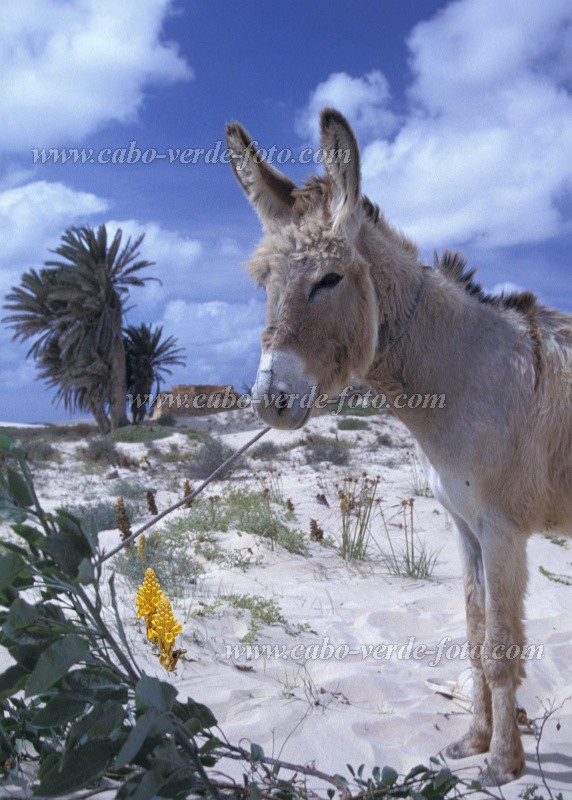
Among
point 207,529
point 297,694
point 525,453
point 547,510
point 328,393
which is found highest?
point 328,393

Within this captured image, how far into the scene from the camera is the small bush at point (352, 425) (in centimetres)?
1861

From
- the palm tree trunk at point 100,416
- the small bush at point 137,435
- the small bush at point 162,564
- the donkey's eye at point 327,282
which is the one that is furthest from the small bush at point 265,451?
the palm tree trunk at point 100,416

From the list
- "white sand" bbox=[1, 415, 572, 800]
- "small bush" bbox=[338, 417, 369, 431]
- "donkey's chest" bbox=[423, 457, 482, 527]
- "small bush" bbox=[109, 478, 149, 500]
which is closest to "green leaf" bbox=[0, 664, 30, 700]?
"white sand" bbox=[1, 415, 572, 800]

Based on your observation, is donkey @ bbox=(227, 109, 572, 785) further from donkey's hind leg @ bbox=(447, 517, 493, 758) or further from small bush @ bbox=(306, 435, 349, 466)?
small bush @ bbox=(306, 435, 349, 466)

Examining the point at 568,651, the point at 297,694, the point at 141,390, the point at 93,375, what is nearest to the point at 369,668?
the point at 297,694

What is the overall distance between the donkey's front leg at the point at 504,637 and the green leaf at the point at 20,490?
7.11 ft

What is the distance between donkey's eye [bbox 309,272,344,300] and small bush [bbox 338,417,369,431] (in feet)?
52.2

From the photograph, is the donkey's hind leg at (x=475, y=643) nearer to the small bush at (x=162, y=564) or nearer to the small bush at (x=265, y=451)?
the small bush at (x=162, y=564)

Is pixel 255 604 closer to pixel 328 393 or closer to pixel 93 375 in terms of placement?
pixel 328 393

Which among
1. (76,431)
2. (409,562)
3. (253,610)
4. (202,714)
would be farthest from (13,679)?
(76,431)

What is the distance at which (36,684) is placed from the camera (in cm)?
112

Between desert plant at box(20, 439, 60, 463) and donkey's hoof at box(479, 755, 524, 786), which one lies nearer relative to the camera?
donkey's hoof at box(479, 755, 524, 786)

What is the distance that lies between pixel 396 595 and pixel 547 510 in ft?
9.77

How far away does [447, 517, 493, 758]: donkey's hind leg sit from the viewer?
3.14 meters
